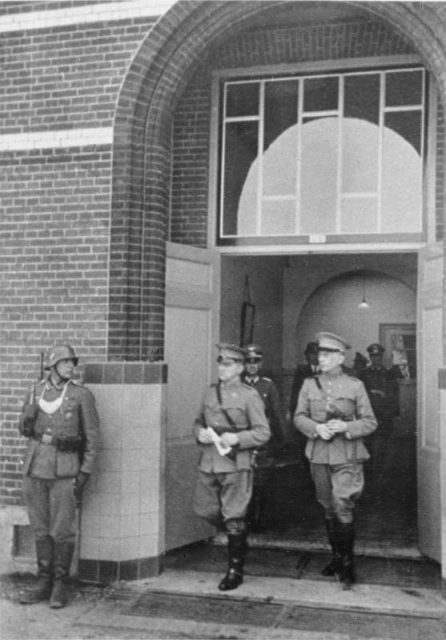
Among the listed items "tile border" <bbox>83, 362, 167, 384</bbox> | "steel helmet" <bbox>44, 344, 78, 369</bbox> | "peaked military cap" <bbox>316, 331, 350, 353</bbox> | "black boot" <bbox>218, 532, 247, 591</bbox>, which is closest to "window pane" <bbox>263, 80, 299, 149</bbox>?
"peaked military cap" <bbox>316, 331, 350, 353</bbox>

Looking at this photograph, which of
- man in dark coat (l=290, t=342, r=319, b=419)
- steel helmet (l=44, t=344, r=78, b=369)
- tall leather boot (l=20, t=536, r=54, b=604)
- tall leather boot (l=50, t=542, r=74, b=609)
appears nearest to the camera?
tall leather boot (l=50, t=542, r=74, b=609)

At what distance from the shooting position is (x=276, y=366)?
1388cm

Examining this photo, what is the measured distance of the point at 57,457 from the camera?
20.6 ft

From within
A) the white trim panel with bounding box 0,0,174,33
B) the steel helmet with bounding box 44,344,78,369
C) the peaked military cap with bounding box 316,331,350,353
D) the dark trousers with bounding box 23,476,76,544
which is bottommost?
the dark trousers with bounding box 23,476,76,544

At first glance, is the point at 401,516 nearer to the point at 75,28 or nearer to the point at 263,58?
the point at 263,58

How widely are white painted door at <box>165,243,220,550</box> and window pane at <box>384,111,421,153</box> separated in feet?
7.02

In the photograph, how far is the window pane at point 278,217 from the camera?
7.93 meters

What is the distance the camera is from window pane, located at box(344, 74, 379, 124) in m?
7.80

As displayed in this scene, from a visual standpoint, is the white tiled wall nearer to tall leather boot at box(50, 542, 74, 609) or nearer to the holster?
tall leather boot at box(50, 542, 74, 609)

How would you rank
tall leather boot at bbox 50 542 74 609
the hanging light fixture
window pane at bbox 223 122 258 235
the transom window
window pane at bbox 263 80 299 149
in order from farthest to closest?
the hanging light fixture
window pane at bbox 223 122 258 235
window pane at bbox 263 80 299 149
the transom window
tall leather boot at bbox 50 542 74 609

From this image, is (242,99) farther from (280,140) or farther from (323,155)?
(323,155)

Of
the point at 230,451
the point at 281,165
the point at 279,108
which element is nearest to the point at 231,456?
the point at 230,451

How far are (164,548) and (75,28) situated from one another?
4.79 metres

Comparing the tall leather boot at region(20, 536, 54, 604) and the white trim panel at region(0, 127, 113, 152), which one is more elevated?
the white trim panel at region(0, 127, 113, 152)
